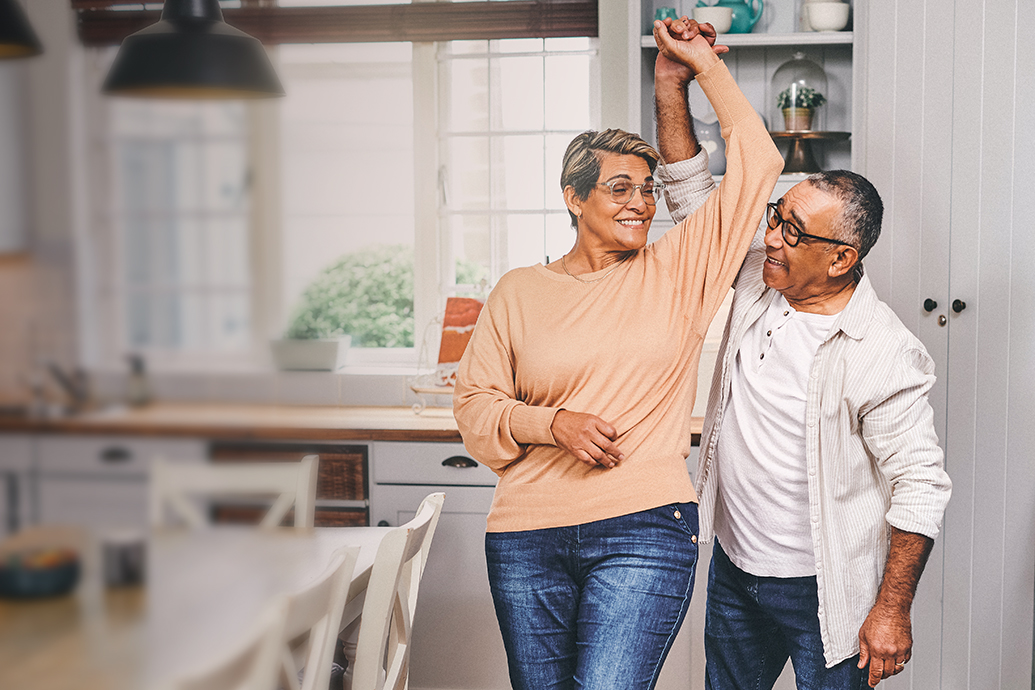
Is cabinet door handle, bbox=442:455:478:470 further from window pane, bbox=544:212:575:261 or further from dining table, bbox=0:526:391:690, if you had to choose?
dining table, bbox=0:526:391:690

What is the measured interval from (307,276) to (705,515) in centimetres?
89

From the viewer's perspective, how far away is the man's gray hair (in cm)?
97

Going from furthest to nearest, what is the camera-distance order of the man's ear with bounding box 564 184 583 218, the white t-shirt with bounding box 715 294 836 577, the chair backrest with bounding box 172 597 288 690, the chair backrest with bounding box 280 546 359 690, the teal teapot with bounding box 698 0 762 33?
the teal teapot with bounding box 698 0 762 33
the white t-shirt with bounding box 715 294 836 577
the man's ear with bounding box 564 184 583 218
the chair backrest with bounding box 280 546 359 690
the chair backrest with bounding box 172 597 288 690

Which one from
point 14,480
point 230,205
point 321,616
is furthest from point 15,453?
point 321,616

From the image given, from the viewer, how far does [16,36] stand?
0.17 metres

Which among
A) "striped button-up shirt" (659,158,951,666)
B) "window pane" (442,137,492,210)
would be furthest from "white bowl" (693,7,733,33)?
"striped button-up shirt" (659,158,951,666)

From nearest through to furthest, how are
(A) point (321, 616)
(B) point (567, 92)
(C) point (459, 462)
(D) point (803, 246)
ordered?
(A) point (321, 616), (D) point (803, 246), (C) point (459, 462), (B) point (567, 92)

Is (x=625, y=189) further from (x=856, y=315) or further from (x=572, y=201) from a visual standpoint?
(x=856, y=315)

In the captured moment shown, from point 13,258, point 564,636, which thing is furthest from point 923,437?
point 13,258

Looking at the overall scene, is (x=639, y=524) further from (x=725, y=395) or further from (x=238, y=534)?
(x=238, y=534)

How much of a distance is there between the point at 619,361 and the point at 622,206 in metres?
0.17

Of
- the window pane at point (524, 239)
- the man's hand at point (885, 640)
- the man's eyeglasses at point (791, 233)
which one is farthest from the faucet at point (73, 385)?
the window pane at point (524, 239)

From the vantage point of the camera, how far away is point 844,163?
2059 mm

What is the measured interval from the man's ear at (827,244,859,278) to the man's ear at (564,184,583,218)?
1.06ft
